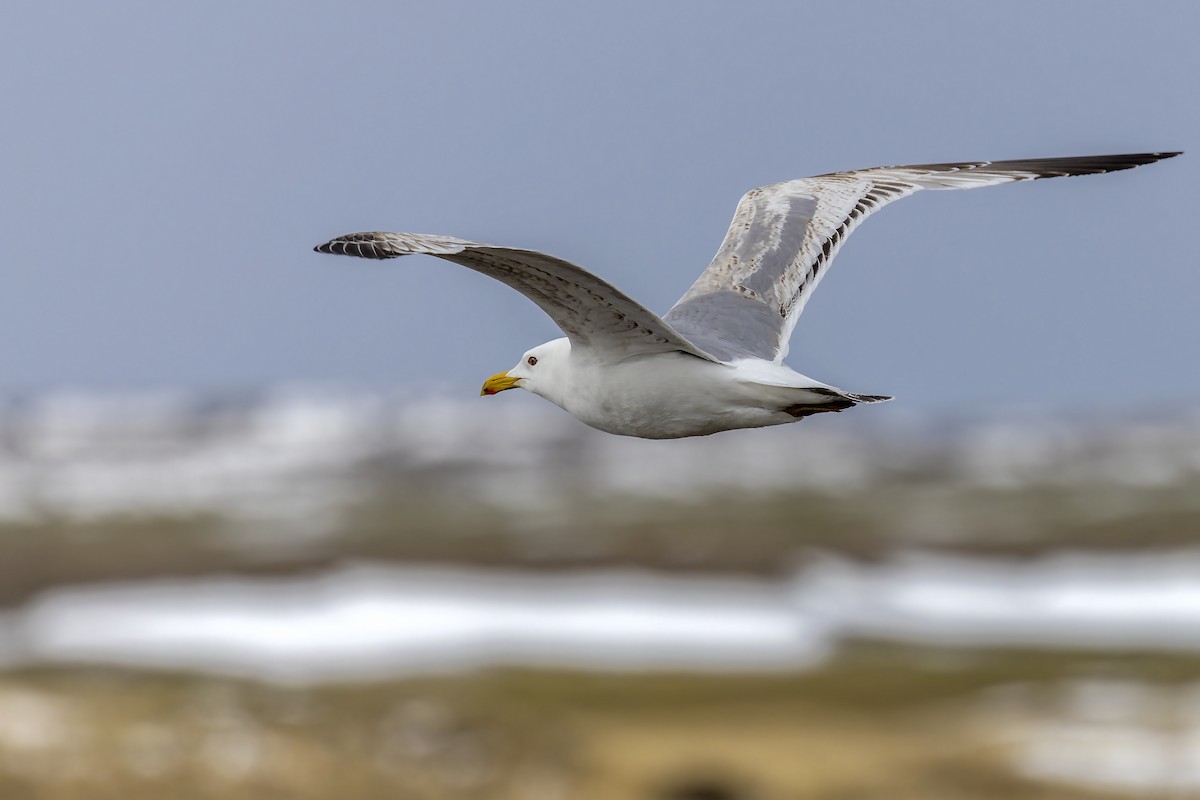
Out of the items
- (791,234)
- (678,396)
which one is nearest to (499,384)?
(678,396)

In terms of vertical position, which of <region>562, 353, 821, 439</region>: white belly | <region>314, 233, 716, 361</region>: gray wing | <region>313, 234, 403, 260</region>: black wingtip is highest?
<region>313, 234, 403, 260</region>: black wingtip

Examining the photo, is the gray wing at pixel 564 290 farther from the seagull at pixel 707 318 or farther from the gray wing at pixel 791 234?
the gray wing at pixel 791 234

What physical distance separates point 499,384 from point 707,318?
1951 mm

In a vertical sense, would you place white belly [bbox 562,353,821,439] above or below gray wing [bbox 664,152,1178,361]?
below

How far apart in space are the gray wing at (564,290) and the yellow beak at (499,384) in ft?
3.41

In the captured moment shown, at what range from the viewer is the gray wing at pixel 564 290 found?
9766 mm

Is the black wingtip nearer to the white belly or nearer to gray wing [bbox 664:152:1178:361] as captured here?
the white belly

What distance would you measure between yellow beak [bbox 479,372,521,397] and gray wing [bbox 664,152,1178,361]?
1.49 meters

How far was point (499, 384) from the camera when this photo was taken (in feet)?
40.5

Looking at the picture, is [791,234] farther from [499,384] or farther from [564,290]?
[564,290]

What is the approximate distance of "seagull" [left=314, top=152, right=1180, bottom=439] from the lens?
1046 cm

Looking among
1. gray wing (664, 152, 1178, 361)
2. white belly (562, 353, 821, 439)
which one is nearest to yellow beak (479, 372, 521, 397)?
white belly (562, 353, 821, 439)

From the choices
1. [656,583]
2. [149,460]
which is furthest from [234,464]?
[656,583]

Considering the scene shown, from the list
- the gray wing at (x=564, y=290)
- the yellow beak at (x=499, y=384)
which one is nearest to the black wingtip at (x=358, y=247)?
the gray wing at (x=564, y=290)
